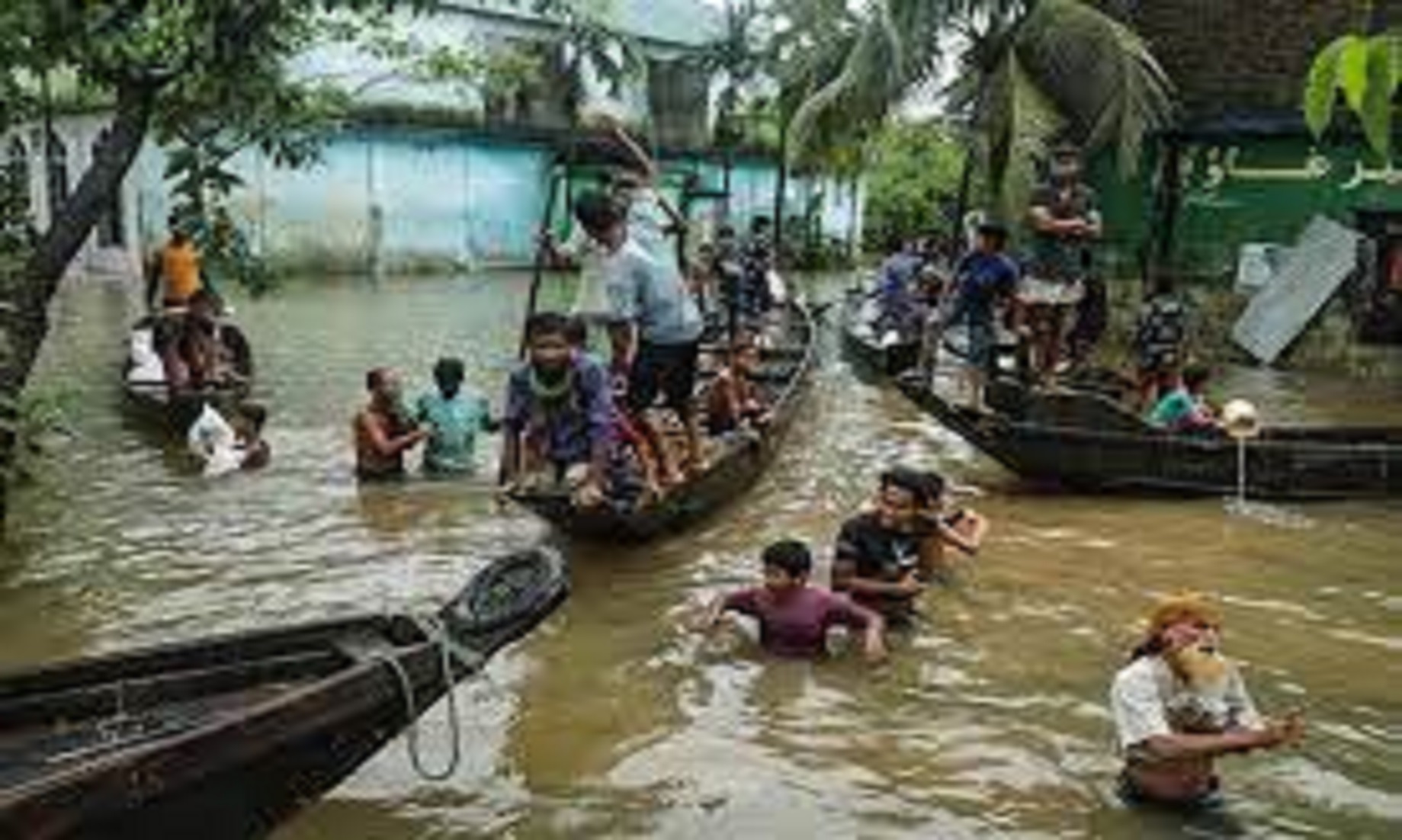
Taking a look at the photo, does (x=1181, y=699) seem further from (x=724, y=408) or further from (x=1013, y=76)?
(x=1013, y=76)

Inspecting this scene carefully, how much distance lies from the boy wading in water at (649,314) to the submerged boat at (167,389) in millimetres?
5021

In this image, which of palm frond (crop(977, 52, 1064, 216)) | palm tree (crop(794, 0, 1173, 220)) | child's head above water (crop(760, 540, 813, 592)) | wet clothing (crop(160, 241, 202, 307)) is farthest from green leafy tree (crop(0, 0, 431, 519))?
palm tree (crop(794, 0, 1173, 220))

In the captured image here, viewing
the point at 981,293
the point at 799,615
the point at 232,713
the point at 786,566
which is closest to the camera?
the point at 232,713

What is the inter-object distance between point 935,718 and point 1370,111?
562cm

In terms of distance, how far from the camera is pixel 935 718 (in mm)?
7652

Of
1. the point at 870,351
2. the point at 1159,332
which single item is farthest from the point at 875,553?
the point at 870,351

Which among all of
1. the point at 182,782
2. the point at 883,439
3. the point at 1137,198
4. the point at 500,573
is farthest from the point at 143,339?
the point at 1137,198

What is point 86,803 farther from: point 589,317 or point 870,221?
point 870,221

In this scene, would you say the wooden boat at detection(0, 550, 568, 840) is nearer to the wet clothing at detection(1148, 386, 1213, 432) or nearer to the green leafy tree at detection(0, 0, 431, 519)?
the green leafy tree at detection(0, 0, 431, 519)

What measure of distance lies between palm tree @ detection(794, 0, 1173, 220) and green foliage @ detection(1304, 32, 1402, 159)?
57.3 feet

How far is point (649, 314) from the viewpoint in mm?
9469

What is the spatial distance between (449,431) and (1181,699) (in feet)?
23.0

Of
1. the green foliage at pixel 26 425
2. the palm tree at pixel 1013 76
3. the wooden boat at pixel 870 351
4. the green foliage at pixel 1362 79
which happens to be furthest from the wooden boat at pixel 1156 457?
the green foliage at pixel 1362 79

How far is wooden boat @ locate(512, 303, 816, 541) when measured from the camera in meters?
8.88
